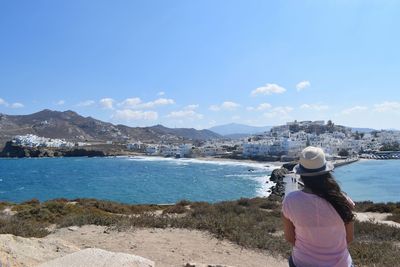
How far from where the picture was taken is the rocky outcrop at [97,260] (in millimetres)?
5160

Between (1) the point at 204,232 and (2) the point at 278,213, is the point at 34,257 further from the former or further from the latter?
(2) the point at 278,213

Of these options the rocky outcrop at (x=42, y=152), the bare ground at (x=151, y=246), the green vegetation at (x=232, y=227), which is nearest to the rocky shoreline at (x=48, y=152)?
the rocky outcrop at (x=42, y=152)

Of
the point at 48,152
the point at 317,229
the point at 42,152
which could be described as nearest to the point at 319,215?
the point at 317,229

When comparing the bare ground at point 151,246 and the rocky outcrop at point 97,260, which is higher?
the rocky outcrop at point 97,260

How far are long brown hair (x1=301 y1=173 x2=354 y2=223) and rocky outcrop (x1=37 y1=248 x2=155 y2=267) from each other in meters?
3.09

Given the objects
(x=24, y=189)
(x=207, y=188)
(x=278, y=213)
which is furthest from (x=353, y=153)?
(x=278, y=213)

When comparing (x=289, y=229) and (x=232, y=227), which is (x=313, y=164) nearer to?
(x=289, y=229)

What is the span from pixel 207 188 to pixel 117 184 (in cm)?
1244

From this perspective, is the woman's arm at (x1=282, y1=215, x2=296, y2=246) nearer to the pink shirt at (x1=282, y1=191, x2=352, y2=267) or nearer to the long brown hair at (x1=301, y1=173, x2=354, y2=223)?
the pink shirt at (x1=282, y1=191, x2=352, y2=267)

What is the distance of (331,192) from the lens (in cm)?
299

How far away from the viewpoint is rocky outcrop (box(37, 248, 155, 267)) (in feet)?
16.9

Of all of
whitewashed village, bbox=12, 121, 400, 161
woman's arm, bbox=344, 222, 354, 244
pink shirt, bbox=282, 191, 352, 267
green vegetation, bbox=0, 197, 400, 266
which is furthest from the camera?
whitewashed village, bbox=12, 121, 400, 161

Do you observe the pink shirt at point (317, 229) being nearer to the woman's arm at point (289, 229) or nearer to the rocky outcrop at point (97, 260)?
the woman's arm at point (289, 229)

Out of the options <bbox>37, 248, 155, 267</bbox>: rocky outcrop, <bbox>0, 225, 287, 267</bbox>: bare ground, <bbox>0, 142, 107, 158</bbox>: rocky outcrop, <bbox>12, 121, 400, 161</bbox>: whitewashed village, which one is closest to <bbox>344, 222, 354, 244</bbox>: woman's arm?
<bbox>37, 248, 155, 267</bbox>: rocky outcrop
